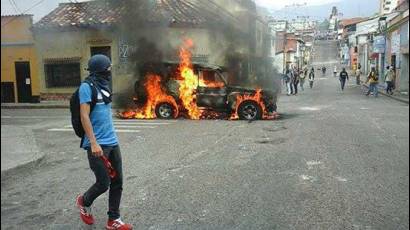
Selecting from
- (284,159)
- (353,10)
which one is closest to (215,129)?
(284,159)

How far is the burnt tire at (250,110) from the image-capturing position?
12.9m

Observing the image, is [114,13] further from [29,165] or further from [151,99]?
[151,99]

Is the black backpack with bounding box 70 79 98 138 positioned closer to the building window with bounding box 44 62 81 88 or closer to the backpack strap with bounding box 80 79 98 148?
the backpack strap with bounding box 80 79 98 148

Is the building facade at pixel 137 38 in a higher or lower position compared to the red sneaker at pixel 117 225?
higher

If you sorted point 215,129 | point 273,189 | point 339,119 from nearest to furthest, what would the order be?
1. point 273,189
2. point 215,129
3. point 339,119

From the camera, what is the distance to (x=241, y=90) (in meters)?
13.0

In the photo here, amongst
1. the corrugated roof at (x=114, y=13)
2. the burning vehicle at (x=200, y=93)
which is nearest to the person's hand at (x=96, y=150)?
the corrugated roof at (x=114, y=13)

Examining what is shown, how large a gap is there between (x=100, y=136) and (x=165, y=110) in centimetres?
987

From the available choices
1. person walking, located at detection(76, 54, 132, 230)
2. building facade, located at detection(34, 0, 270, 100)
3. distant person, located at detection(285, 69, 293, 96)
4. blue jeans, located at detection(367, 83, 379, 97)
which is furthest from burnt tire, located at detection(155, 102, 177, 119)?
distant person, located at detection(285, 69, 293, 96)

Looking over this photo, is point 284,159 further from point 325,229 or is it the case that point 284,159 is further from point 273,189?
point 325,229

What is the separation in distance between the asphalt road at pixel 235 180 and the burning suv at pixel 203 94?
2600 mm

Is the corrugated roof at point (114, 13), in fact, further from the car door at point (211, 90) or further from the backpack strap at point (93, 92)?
the backpack strap at point (93, 92)

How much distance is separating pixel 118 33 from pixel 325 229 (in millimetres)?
7031

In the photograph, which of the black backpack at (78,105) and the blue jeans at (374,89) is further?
the blue jeans at (374,89)
